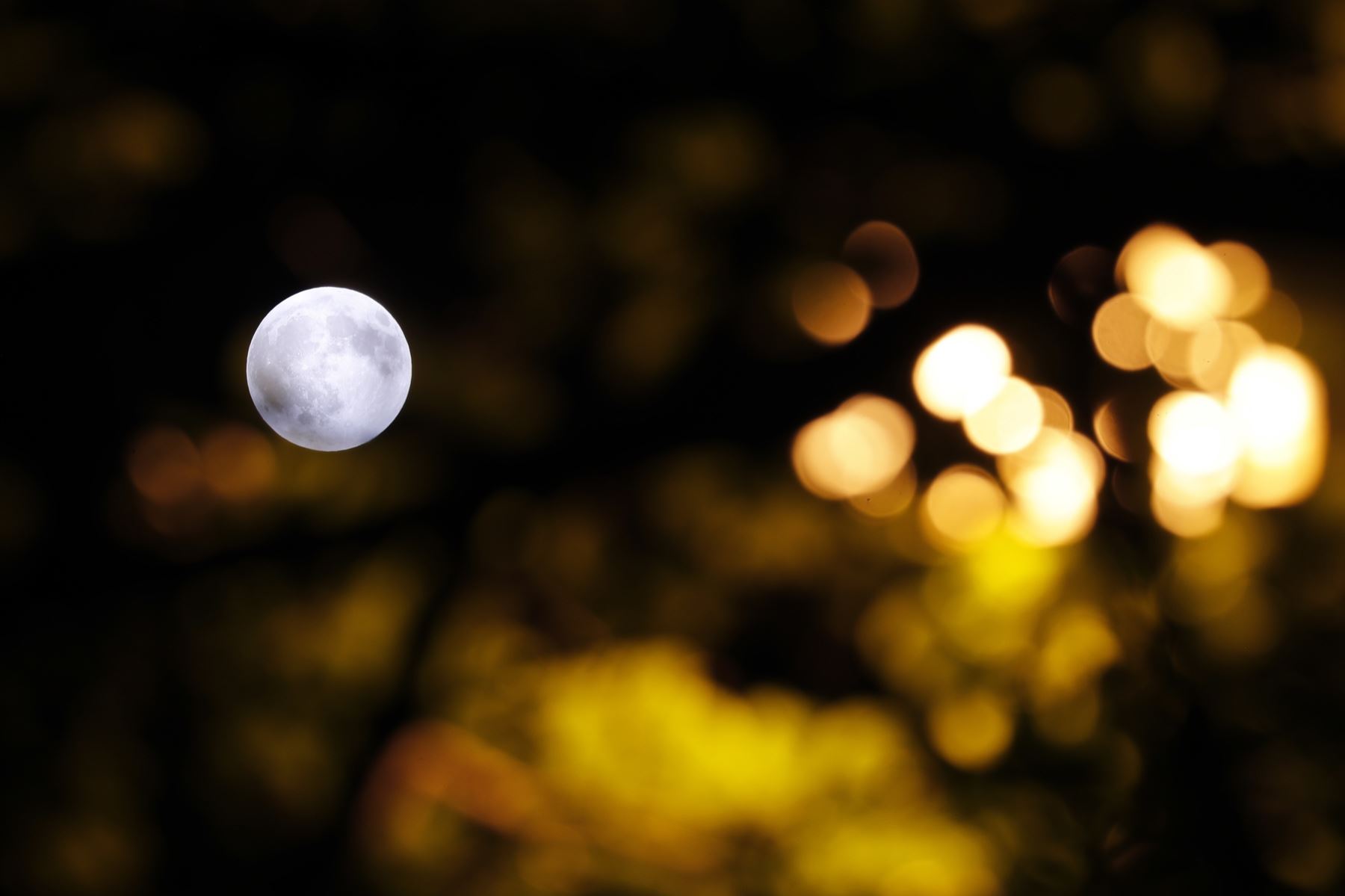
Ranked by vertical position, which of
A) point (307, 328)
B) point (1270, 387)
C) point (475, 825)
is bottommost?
point (475, 825)

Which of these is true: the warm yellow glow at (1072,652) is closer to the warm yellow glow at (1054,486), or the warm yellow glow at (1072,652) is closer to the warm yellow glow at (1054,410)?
A: the warm yellow glow at (1054,486)

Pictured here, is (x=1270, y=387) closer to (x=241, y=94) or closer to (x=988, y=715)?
(x=988, y=715)

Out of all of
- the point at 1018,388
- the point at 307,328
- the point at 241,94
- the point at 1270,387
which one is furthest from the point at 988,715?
the point at 241,94

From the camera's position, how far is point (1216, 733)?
1.29 metres

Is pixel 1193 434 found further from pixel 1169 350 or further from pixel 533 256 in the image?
pixel 533 256

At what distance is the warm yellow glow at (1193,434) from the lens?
4.72ft

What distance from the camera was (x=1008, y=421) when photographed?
1.65 metres

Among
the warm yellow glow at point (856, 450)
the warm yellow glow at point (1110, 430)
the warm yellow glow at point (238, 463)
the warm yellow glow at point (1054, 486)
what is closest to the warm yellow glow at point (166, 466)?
the warm yellow glow at point (238, 463)

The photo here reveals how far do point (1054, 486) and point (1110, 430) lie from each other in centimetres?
12

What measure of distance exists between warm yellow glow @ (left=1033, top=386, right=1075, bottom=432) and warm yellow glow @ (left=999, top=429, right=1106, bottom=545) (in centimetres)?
1

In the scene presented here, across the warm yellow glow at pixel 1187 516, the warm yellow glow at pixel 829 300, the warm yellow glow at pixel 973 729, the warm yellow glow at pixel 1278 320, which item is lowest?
the warm yellow glow at pixel 973 729

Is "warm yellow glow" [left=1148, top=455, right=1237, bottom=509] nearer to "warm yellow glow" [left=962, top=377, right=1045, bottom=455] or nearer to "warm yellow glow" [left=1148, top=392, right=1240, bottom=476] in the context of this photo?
"warm yellow glow" [left=1148, top=392, right=1240, bottom=476]

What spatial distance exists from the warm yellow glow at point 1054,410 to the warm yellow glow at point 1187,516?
208 mm

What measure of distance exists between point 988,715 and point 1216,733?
30 centimetres
